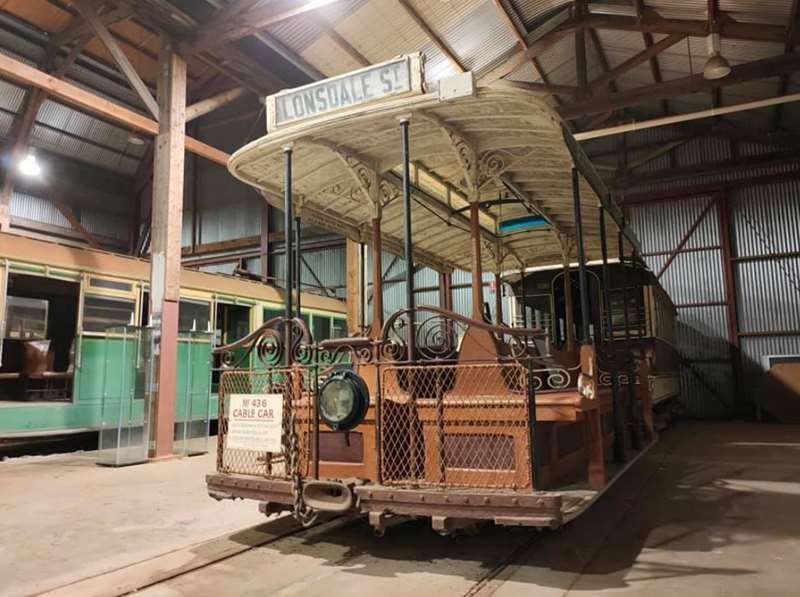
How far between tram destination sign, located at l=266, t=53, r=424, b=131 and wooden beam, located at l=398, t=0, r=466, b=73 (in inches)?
223

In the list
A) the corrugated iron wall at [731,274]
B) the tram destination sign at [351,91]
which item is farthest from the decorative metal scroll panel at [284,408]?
the corrugated iron wall at [731,274]

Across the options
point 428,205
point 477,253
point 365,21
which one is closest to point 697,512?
point 477,253

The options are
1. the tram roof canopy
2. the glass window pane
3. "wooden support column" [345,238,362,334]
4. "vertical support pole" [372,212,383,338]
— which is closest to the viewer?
the tram roof canopy

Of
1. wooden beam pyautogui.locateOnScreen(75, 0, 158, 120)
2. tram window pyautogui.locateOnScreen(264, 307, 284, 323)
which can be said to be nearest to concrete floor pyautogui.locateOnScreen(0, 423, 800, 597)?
wooden beam pyautogui.locateOnScreen(75, 0, 158, 120)

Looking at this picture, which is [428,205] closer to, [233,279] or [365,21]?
[365,21]

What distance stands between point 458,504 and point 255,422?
1.55 meters

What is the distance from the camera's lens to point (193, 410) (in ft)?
31.4

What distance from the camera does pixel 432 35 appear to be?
32.2 ft

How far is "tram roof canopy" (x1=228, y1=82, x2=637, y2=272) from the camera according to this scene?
411 cm

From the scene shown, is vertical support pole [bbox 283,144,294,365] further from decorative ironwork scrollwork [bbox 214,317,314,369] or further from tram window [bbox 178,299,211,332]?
tram window [bbox 178,299,211,332]

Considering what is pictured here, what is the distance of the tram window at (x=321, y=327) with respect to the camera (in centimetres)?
1463

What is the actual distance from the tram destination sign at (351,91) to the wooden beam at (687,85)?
7.89 m

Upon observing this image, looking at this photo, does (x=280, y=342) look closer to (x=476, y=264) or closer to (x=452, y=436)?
(x=452, y=436)

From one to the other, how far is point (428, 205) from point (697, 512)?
3848 mm
